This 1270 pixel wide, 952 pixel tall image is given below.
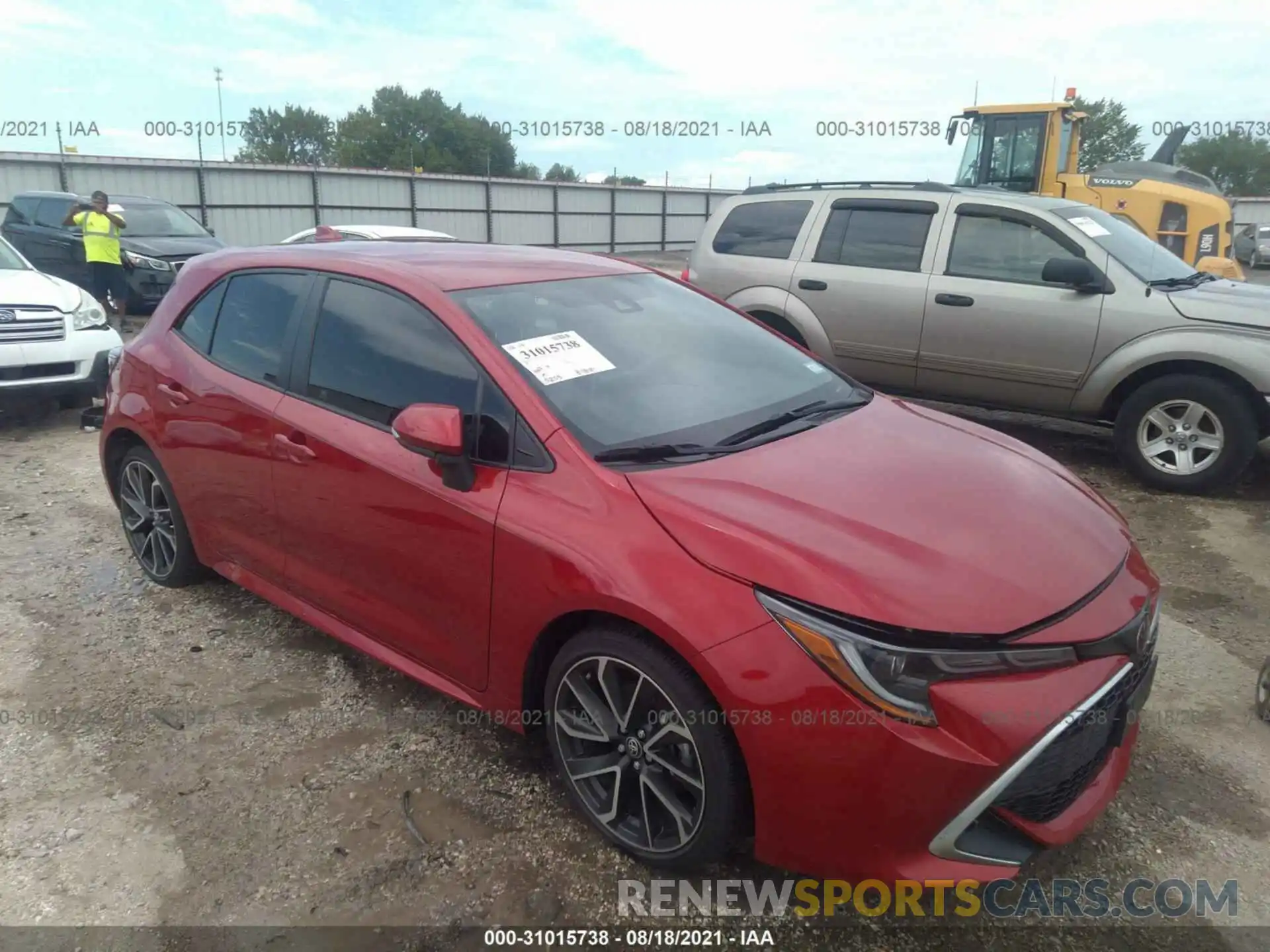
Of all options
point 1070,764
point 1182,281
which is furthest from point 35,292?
point 1182,281

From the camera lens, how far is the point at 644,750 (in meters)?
2.37

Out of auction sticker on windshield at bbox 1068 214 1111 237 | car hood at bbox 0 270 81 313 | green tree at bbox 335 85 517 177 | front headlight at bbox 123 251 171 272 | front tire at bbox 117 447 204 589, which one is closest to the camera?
front tire at bbox 117 447 204 589

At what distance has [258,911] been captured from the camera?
2316mm

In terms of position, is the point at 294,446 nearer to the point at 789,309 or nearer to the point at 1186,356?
the point at 789,309

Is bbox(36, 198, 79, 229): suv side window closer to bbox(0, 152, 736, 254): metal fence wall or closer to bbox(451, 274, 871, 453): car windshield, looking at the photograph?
bbox(0, 152, 736, 254): metal fence wall

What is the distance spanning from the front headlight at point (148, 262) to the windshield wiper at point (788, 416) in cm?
1167

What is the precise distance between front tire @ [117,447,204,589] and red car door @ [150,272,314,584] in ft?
0.50

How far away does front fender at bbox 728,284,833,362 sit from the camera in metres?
6.79

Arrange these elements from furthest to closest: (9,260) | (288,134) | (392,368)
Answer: (288,134) < (9,260) < (392,368)

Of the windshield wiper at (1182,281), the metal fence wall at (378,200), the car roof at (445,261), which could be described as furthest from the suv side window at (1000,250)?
the metal fence wall at (378,200)

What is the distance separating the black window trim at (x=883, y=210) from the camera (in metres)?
6.48

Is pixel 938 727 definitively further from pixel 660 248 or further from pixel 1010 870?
pixel 660 248

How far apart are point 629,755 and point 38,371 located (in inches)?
254

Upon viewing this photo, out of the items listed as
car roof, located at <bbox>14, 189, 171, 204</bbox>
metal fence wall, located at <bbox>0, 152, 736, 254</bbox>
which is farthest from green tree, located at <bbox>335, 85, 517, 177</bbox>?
car roof, located at <bbox>14, 189, 171, 204</bbox>
